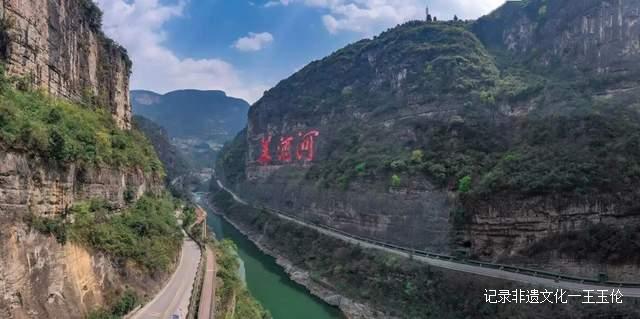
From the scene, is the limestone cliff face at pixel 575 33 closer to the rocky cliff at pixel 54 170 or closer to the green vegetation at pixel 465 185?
the green vegetation at pixel 465 185

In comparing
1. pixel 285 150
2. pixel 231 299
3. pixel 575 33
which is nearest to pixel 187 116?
pixel 285 150

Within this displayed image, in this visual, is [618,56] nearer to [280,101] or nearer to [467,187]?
[467,187]

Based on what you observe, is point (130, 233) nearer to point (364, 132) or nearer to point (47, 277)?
point (47, 277)

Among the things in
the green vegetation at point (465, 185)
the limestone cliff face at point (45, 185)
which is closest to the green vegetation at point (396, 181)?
the green vegetation at point (465, 185)

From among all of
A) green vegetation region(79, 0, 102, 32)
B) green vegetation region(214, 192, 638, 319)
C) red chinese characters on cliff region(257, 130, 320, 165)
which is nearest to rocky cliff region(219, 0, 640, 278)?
red chinese characters on cliff region(257, 130, 320, 165)

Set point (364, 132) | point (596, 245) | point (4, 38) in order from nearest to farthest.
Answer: point (4, 38)
point (596, 245)
point (364, 132)

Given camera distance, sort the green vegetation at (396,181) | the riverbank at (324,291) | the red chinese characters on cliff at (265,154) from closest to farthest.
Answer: the riverbank at (324,291) → the green vegetation at (396,181) → the red chinese characters on cliff at (265,154)
